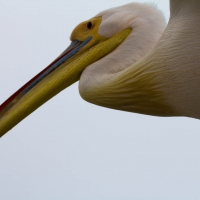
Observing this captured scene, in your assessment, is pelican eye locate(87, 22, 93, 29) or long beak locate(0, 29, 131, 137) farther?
pelican eye locate(87, 22, 93, 29)

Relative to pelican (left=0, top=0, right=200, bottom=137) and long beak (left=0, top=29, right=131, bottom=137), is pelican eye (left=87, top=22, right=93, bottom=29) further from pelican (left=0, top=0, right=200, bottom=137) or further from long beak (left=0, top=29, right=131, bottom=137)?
long beak (left=0, top=29, right=131, bottom=137)

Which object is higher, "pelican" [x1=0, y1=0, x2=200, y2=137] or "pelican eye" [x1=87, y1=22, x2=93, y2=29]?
"pelican eye" [x1=87, y1=22, x2=93, y2=29]

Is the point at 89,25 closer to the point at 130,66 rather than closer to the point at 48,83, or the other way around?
the point at 48,83

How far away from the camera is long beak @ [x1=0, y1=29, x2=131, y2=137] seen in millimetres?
3359

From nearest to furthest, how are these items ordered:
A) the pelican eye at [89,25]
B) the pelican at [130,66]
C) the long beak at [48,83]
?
the pelican at [130,66]
the long beak at [48,83]
the pelican eye at [89,25]

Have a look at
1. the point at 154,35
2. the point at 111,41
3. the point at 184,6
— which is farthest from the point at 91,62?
the point at 184,6

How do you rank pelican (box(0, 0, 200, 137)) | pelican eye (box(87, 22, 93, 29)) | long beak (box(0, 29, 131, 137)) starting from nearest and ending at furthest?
pelican (box(0, 0, 200, 137)) < long beak (box(0, 29, 131, 137)) < pelican eye (box(87, 22, 93, 29))

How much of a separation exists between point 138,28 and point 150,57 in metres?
0.46

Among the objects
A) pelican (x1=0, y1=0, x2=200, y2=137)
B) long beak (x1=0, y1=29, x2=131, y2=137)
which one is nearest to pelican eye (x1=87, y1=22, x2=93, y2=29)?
pelican (x1=0, y1=0, x2=200, y2=137)

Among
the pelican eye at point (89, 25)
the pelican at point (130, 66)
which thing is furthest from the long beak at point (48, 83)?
the pelican eye at point (89, 25)

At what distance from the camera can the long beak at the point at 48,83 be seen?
336 cm

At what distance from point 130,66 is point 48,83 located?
0.59m

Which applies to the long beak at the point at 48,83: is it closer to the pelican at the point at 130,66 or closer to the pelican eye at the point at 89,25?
the pelican at the point at 130,66

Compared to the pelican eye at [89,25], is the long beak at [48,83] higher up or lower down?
lower down
